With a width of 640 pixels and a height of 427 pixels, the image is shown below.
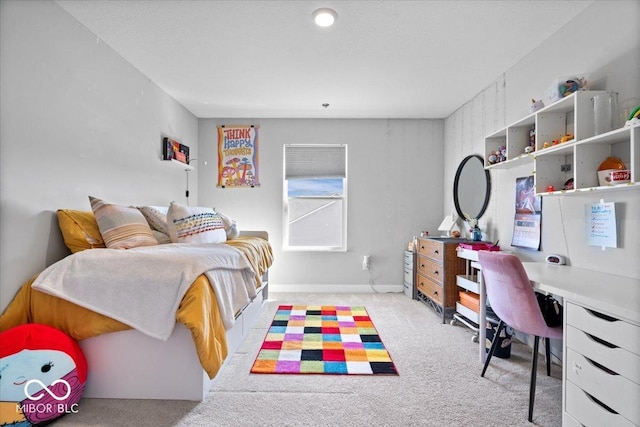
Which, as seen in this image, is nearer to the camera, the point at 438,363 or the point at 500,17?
the point at 500,17

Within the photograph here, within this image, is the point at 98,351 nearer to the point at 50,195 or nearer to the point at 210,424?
the point at 210,424

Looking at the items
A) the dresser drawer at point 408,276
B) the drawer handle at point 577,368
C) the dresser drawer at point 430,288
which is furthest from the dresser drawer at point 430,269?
the drawer handle at point 577,368

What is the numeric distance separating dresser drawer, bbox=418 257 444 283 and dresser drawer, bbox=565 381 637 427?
1.73 m

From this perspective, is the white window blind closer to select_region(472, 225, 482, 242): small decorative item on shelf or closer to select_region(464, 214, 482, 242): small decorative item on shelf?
select_region(464, 214, 482, 242): small decorative item on shelf

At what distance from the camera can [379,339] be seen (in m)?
2.66

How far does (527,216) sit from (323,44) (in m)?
2.20

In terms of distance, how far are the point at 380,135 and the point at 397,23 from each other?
2.22 m

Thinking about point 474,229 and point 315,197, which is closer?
point 474,229

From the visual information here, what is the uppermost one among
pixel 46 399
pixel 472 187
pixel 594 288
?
pixel 472 187

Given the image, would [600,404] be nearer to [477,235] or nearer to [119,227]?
Answer: [477,235]

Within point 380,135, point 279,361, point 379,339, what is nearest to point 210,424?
point 279,361

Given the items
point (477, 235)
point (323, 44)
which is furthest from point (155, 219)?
point (477, 235)

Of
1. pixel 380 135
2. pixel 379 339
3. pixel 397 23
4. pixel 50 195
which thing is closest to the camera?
pixel 50 195

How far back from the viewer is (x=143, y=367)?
1780 millimetres
